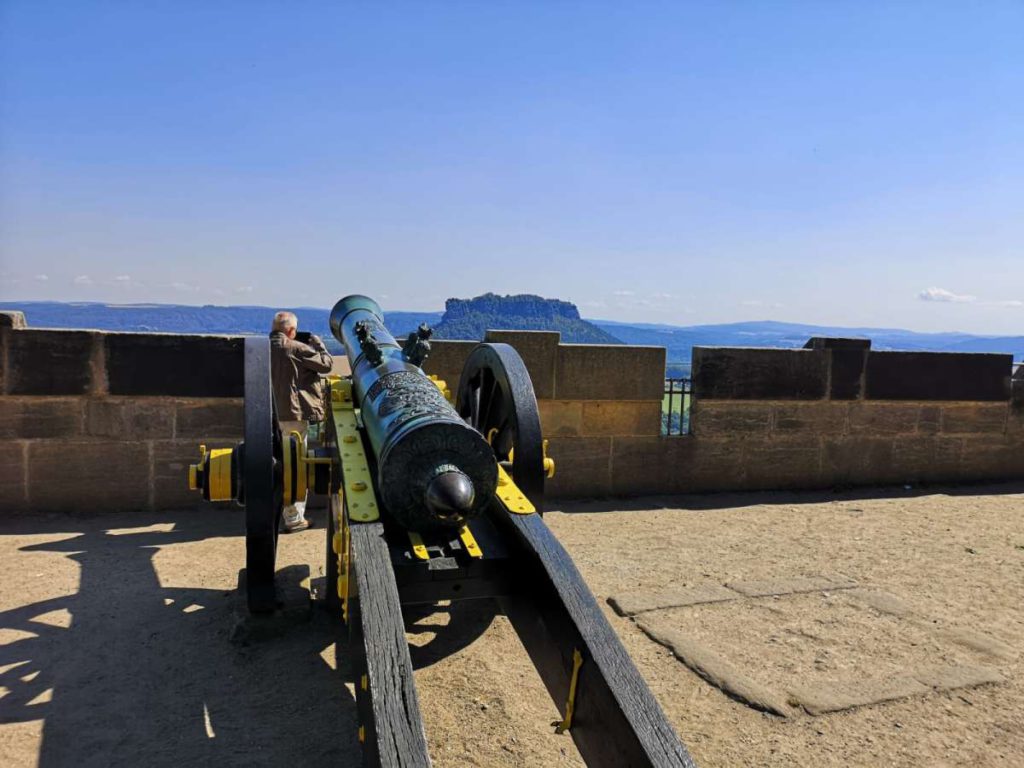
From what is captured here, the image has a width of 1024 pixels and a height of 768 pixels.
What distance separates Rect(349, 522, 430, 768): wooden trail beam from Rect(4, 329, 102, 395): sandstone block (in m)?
3.54

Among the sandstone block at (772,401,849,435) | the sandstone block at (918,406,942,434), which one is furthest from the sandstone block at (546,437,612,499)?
the sandstone block at (918,406,942,434)

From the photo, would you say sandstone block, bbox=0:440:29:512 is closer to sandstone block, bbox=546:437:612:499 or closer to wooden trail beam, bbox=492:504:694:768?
sandstone block, bbox=546:437:612:499

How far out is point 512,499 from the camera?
2916 mm

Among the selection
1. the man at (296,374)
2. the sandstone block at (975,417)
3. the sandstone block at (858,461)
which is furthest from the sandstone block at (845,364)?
the man at (296,374)

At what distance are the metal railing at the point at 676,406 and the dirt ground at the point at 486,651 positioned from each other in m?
1.20

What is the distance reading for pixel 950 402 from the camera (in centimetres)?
693

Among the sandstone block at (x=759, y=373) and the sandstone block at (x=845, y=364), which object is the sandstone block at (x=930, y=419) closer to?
the sandstone block at (x=845, y=364)

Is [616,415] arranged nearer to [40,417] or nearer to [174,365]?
[174,365]

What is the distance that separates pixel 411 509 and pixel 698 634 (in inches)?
63.8

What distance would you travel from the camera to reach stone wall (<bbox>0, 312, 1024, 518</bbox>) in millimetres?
5156

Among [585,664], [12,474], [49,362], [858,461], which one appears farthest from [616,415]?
[585,664]

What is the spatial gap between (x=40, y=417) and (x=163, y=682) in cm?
288

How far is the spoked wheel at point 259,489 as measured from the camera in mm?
3141

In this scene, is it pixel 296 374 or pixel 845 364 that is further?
pixel 845 364
